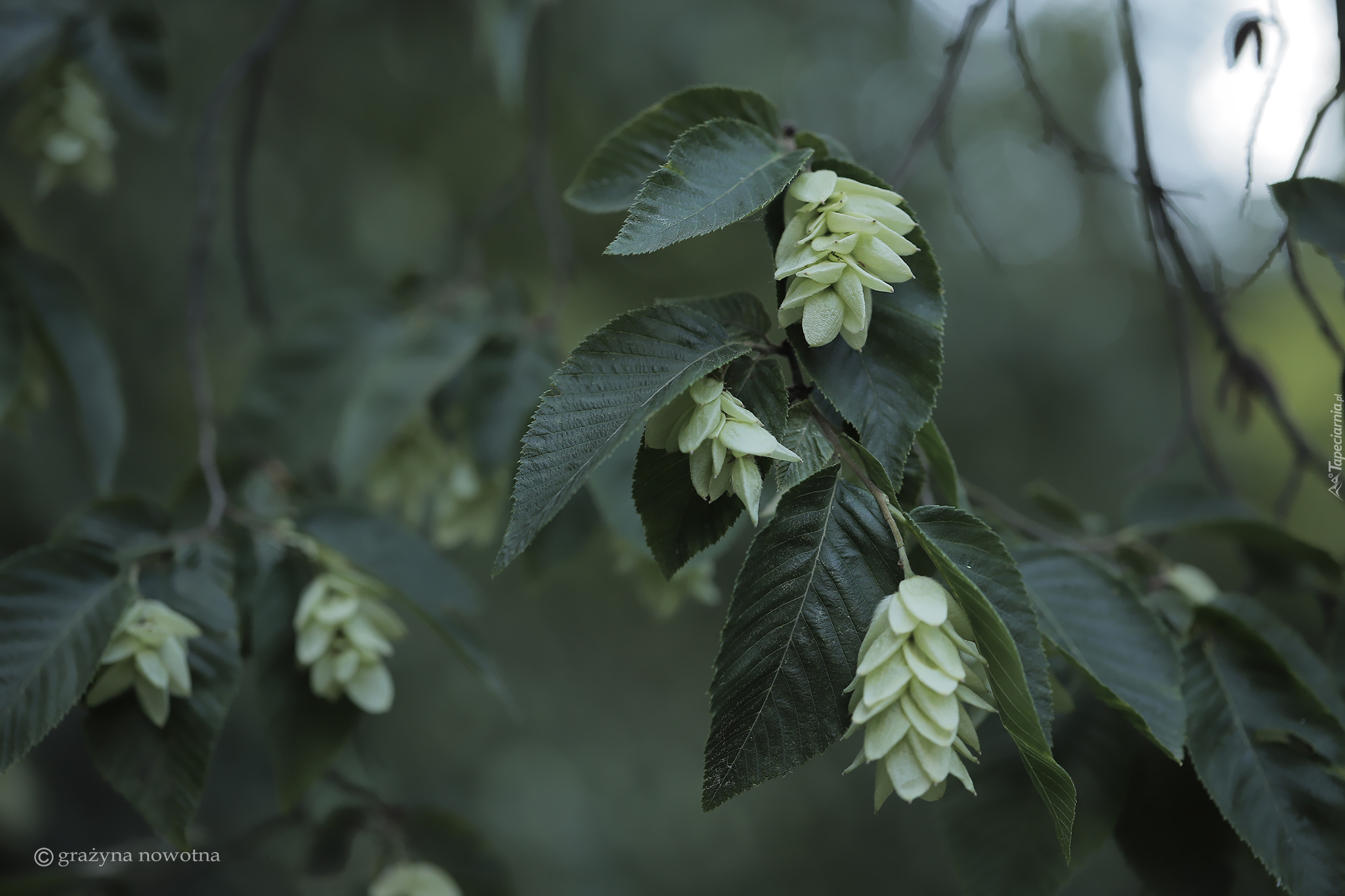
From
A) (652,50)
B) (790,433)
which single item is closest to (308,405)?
(790,433)

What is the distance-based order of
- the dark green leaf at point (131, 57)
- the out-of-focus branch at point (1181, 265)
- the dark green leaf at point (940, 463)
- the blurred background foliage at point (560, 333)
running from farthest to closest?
1. the blurred background foliage at point (560, 333)
2. the dark green leaf at point (131, 57)
3. the out-of-focus branch at point (1181, 265)
4. the dark green leaf at point (940, 463)

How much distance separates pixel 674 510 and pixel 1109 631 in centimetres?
34

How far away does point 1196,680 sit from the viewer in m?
0.56

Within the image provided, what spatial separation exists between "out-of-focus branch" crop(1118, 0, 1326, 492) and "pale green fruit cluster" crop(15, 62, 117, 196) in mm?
1113

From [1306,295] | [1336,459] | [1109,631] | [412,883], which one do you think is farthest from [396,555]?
[1336,459]

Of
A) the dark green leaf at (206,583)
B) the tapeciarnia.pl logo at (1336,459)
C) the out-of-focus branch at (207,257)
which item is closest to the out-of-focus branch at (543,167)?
the out-of-focus branch at (207,257)

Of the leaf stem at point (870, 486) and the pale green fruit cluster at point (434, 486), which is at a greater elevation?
the leaf stem at point (870, 486)

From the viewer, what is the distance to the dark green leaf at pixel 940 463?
1.45 feet

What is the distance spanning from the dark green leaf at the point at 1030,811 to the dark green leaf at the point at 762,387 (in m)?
0.36

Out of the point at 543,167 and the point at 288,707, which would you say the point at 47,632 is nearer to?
the point at 288,707

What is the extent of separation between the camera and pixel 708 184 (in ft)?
1.31

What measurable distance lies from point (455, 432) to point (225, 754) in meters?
1.30

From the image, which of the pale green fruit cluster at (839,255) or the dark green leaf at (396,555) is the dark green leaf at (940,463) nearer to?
the pale green fruit cluster at (839,255)

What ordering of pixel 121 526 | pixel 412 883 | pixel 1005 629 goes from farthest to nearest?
1. pixel 412 883
2. pixel 121 526
3. pixel 1005 629
